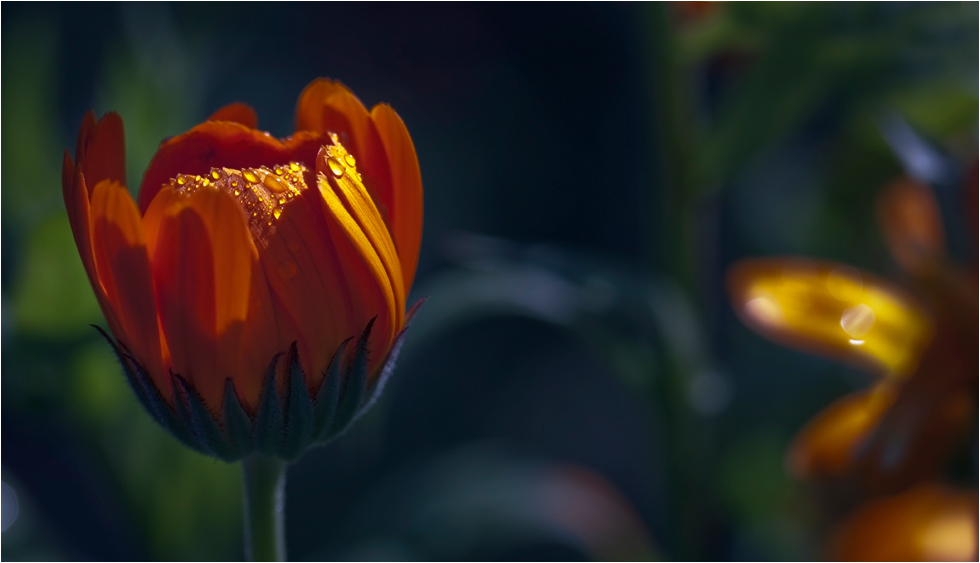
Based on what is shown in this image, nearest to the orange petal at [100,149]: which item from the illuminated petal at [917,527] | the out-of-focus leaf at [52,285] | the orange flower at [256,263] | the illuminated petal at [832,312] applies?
the orange flower at [256,263]

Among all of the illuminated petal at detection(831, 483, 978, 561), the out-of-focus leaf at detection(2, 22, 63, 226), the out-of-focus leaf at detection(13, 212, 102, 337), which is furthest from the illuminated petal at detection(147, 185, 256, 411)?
the illuminated petal at detection(831, 483, 978, 561)

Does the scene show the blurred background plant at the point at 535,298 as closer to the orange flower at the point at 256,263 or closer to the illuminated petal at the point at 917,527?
the illuminated petal at the point at 917,527

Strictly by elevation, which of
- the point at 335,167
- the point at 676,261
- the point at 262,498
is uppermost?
the point at 676,261

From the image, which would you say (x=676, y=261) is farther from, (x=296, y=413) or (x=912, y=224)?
(x=296, y=413)

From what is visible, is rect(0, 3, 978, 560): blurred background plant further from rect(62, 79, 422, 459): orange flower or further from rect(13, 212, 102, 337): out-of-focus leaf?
rect(62, 79, 422, 459): orange flower

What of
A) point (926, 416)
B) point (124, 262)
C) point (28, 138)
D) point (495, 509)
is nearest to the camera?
point (124, 262)

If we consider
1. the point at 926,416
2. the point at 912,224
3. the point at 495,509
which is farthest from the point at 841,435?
the point at 495,509
